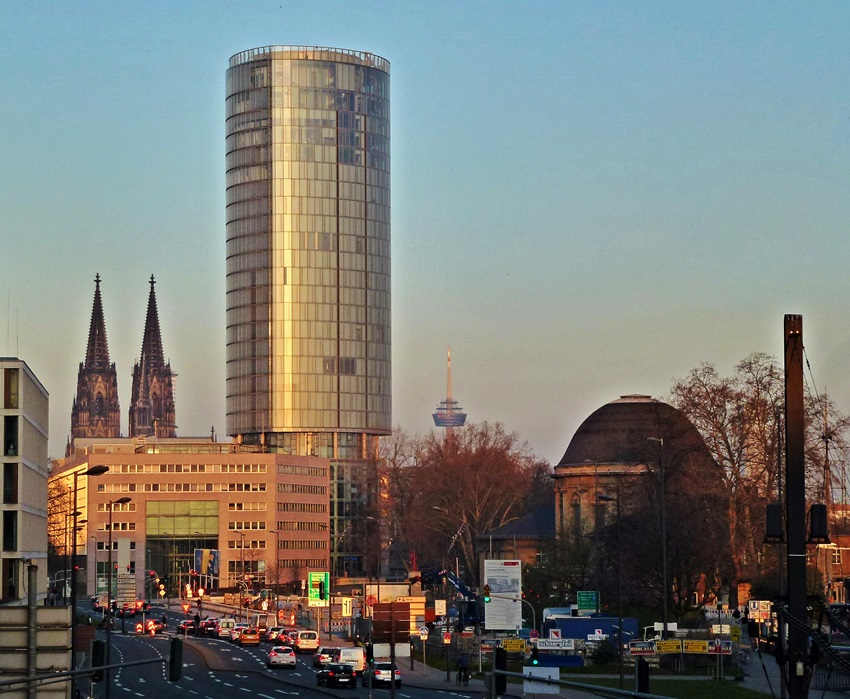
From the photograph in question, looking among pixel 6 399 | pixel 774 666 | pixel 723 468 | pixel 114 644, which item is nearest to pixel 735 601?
pixel 723 468

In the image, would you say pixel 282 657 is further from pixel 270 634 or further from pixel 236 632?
pixel 236 632

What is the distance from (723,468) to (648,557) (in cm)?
928

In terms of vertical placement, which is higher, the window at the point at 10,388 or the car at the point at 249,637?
the window at the point at 10,388

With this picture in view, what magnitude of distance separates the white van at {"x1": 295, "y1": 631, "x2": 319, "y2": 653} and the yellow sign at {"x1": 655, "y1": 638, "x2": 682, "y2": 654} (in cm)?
3024

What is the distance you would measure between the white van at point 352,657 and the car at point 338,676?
362cm

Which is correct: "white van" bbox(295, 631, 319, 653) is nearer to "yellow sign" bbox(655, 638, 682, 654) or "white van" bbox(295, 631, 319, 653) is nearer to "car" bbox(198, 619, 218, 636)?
"car" bbox(198, 619, 218, 636)

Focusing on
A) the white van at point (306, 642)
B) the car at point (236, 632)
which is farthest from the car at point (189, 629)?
the white van at point (306, 642)

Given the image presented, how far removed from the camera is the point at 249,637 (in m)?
111

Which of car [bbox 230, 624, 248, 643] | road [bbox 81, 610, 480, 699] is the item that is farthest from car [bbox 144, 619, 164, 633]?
road [bbox 81, 610, 480, 699]

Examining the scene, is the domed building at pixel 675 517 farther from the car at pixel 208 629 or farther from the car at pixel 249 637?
the car at pixel 208 629

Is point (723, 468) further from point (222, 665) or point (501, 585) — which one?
point (222, 665)

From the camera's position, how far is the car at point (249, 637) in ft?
362

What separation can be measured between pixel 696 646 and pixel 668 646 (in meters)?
1.31

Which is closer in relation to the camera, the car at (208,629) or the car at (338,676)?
the car at (338,676)
